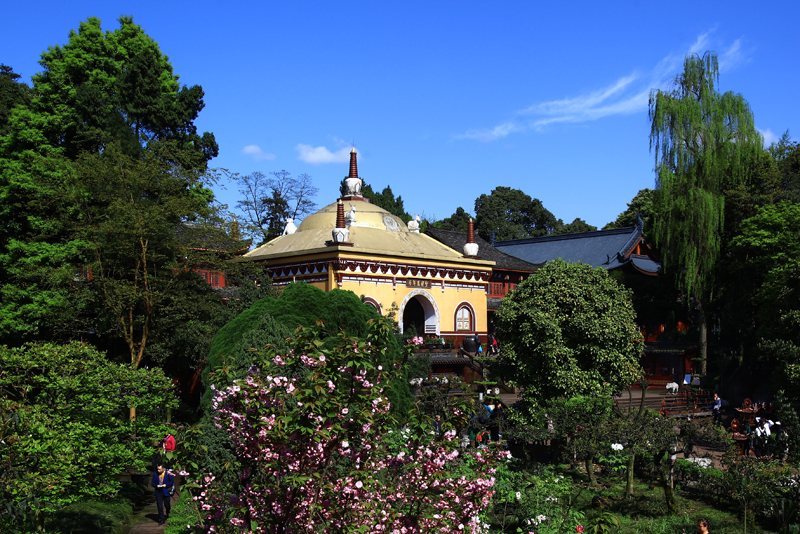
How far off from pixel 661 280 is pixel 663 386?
6146 millimetres

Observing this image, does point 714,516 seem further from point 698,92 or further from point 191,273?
point 698,92

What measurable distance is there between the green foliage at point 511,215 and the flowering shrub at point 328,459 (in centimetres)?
6826

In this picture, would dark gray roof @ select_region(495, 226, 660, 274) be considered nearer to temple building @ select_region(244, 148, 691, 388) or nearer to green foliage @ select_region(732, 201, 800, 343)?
temple building @ select_region(244, 148, 691, 388)

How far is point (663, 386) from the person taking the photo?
34438mm

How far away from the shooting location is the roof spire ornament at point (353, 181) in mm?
39031

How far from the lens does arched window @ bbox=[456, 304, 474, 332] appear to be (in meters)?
36.8

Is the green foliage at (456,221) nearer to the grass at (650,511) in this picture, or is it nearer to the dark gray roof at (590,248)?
the dark gray roof at (590,248)

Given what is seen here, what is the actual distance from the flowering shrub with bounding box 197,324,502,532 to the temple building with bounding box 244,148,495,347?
969 inches

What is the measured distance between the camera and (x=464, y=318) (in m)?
37.1

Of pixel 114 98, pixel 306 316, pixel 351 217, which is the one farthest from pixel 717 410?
pixel 114 98

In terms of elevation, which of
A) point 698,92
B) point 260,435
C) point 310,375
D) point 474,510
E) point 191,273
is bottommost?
point 474,510

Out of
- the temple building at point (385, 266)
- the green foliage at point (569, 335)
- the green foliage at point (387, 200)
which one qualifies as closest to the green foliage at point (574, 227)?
the green foliage at point (387, 200)

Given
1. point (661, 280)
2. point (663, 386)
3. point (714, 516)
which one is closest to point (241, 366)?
point (714, 516)

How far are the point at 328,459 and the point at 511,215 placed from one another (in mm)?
75971
